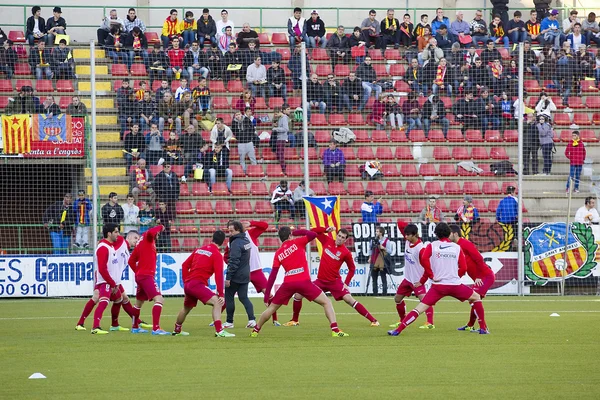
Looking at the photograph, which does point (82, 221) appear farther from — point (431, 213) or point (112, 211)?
point (431, 213)

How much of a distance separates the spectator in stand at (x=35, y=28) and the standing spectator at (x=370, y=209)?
36.1 ft

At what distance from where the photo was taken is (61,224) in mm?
24625

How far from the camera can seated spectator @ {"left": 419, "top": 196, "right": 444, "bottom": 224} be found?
26422mm

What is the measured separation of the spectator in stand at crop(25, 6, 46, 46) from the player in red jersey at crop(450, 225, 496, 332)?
17733 mm

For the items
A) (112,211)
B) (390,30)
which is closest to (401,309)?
(112,211)

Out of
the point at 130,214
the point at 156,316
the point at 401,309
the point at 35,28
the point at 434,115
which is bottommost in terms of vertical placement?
the point at 401,309

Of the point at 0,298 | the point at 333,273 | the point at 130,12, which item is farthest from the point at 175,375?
the point at 130,12

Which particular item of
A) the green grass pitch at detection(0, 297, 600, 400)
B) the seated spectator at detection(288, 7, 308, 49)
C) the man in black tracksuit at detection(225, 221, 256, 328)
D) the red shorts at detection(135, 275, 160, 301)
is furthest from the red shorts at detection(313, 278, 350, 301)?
the seated spectator at detection(288, 7, 308, 49)

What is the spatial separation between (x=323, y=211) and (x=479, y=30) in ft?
38.4

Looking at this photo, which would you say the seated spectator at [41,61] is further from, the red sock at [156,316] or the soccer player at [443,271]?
the soccer player at [443,271]

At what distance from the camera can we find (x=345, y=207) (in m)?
27.0

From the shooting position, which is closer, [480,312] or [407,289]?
[480,312]

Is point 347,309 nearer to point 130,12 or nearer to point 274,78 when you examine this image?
point 274,78

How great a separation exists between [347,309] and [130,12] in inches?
545
